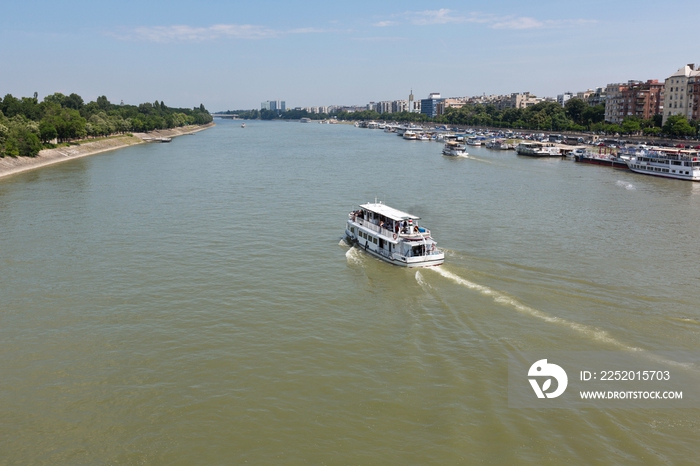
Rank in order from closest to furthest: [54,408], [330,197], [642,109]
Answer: [54,408], [330,197], [642,109]

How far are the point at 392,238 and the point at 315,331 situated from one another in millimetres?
7004

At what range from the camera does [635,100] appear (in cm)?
8975

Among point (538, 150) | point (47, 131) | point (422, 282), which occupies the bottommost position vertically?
point (422, 282)

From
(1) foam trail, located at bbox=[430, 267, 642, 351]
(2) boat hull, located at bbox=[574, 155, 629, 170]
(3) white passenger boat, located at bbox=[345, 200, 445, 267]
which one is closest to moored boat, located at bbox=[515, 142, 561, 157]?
(2) boat hull, located at bbox=[574, 155, 629, 170]

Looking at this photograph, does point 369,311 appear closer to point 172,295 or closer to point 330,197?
point 172,295

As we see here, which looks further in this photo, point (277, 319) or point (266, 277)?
point (266, 277)

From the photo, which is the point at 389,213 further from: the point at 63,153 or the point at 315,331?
the point at 63,153

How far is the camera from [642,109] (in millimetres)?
89375

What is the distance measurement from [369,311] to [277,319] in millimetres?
2576

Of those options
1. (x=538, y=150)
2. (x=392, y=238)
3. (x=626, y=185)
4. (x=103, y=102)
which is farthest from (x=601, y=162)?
(x=103, y=102)

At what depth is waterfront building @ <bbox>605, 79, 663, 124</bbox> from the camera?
88750 millimetres

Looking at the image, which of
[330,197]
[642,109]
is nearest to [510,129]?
[642,109]

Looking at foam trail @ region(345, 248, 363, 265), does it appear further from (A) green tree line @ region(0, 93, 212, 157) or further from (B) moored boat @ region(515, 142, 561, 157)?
(B) moored boat @ region(515, 142, 561, 157)

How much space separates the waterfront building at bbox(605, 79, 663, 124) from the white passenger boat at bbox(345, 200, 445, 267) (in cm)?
8231
